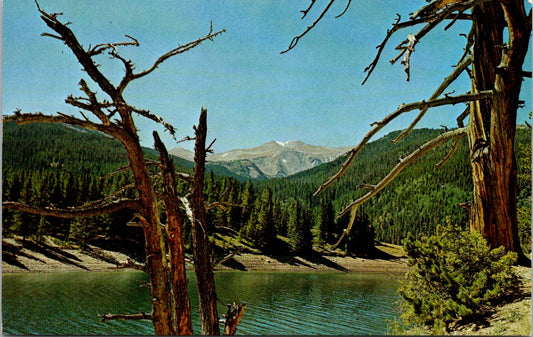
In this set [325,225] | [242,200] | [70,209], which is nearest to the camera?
[70,209]

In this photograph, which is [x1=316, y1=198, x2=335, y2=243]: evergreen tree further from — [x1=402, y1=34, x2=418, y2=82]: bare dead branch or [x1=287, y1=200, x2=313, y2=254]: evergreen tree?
[x1=402, y1=34, x2=418, y2=82]: bare dead branch

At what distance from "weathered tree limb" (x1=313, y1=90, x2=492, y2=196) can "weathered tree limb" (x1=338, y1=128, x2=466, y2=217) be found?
0.30 m

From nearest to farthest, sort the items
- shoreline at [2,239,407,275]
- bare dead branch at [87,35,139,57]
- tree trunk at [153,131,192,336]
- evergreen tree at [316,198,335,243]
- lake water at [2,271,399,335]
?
bare dead branch at [87,35,139,57] → tree trunk at [153,131,192,336] → lake water at [2,271,399,335] → shoreline at [2,239,407,275] → evergreen tree at [316,198,335,243]

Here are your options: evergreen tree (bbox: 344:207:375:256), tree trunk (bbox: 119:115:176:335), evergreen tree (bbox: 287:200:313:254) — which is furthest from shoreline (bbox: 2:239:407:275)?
tree trunk (bbox: 119:115:176:335)

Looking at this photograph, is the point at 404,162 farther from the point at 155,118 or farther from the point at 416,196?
the point at 416,196

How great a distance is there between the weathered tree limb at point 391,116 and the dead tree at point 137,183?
129cm

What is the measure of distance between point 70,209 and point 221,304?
Result: 16801 mm

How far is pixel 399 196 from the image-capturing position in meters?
89.8

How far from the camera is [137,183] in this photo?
3.44 meters

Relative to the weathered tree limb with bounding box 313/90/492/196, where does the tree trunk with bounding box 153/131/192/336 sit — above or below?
below

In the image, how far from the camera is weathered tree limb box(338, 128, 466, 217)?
3513mm

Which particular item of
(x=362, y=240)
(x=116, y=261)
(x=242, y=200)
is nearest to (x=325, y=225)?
(x=362, y=240)

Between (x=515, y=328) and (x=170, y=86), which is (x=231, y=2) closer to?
(x=170, y=86)

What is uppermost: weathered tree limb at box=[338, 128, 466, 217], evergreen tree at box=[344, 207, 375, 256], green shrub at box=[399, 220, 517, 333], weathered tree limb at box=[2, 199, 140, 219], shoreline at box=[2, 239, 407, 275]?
weathered tree limb at box=[338, 128, 466, 217]
